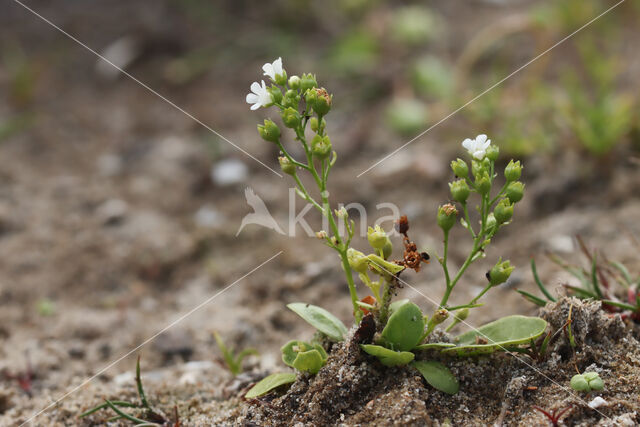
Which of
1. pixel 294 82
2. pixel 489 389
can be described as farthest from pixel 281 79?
pixel 489 389

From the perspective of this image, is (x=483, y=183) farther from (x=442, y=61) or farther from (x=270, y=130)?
(x=442, y=61)

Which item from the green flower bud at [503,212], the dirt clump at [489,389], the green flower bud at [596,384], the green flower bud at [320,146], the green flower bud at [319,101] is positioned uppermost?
the green flower bud at [319,101]

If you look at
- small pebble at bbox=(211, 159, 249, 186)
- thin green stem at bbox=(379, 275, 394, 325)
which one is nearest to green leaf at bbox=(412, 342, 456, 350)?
thin green stem at bbox=(379, 275, 394, 325)

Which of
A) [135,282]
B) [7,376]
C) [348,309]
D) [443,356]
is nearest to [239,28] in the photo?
[135,282]

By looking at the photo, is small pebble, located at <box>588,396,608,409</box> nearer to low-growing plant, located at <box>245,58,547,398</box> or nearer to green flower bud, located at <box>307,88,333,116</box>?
low-growing plant, located at <box>245,58,547,398</box>

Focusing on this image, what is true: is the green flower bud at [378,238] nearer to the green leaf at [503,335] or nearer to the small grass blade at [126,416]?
the green leaf at [503,335]

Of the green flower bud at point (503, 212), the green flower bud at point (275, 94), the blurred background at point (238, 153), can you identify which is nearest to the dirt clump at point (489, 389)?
the green flower bud at point (503, 212)
